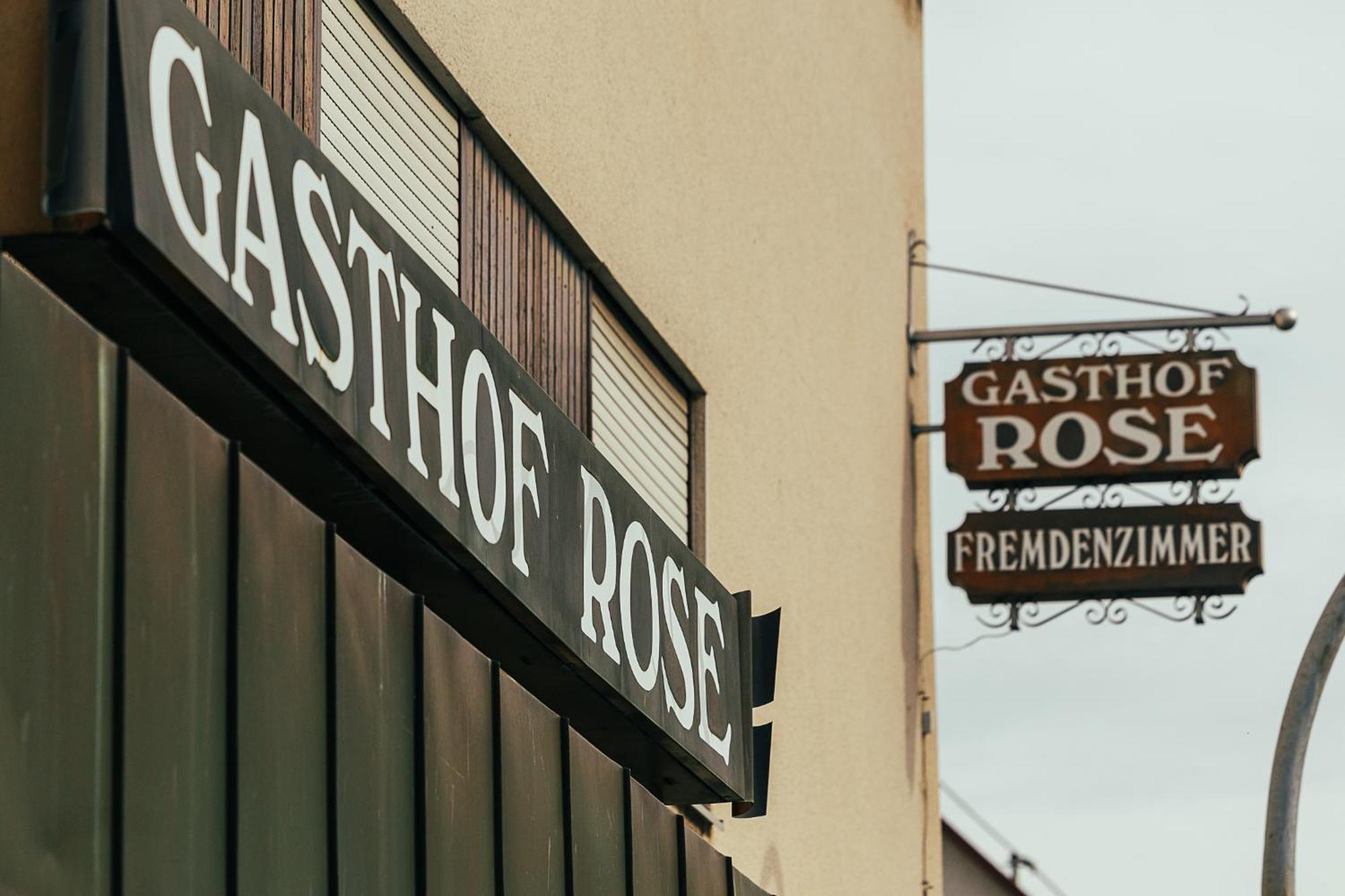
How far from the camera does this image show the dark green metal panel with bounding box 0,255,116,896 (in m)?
4.03

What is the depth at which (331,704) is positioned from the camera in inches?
208

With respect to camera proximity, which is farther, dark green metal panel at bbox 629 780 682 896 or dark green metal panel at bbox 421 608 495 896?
dark green metal panel at bbox 629 780 682 896

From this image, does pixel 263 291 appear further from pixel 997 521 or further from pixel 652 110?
pixel 997 521

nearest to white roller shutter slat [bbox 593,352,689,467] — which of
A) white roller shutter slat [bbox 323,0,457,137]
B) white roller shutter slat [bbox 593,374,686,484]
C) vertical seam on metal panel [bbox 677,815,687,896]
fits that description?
white roller shutter slat [bbox 593,374,686,484]

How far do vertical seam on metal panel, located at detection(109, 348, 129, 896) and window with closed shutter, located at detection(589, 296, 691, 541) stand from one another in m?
5.28

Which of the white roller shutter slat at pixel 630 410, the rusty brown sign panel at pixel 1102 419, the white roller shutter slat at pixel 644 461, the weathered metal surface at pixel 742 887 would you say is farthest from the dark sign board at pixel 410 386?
the rusty brown sign panel at pixel 1102 419

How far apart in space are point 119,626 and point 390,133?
374 cm

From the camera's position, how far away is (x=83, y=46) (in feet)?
15.4

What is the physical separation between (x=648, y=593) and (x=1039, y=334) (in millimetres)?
6921

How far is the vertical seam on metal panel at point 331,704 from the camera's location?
5230 millimetres

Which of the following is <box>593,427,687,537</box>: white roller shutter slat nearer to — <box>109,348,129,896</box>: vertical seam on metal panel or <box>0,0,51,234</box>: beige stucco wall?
<box>0,0,51,234</box>: beige stucco wall

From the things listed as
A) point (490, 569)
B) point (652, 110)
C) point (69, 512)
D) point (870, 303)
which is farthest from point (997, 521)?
point (69, 512)

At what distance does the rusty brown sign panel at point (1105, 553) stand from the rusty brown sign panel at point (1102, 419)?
25cm

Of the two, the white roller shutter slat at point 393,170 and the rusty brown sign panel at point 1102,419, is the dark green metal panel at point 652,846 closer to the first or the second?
the white roller shutter slat at point 393,170
